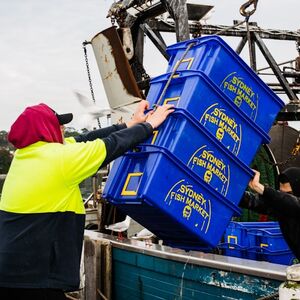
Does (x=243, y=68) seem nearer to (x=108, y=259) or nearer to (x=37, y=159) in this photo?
(x=37, y=159)

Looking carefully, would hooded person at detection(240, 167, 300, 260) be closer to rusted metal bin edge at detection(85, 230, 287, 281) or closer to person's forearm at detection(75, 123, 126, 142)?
rusted metal bin edge at detection(85, 230, 287, 281)

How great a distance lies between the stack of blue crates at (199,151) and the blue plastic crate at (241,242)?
1735 mm

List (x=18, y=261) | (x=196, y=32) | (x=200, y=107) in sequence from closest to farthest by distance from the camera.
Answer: (x=18, y=261), (x=200, y=107), (x=196, y=32)

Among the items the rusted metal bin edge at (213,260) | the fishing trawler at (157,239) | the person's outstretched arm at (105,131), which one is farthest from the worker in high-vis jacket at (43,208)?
the rusted metal bin edge at (213,260)

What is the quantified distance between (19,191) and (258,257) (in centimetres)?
289

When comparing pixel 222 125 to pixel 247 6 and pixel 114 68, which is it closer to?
pixel 247 6

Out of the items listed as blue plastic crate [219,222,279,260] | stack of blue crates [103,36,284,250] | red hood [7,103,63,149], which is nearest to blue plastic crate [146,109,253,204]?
stack of blue crates [103,36,284,250]

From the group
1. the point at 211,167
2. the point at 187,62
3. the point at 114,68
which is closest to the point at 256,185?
the point at 211,167

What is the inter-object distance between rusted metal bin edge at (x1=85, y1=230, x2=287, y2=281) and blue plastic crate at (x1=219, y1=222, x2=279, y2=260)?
0.84 meters

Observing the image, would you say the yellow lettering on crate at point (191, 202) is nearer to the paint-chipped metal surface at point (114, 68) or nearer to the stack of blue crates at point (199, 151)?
the stack of blue crates at point (199, 151)

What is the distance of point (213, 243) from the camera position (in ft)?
10.7

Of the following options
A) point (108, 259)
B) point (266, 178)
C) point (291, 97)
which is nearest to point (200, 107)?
point (108, 259)

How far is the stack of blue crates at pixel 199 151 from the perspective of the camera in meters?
3.12

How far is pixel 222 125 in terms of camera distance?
10.9 ft
